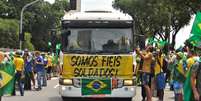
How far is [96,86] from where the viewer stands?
60.3 feet

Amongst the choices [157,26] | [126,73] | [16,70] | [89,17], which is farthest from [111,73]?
[157,26]

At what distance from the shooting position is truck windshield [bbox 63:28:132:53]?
18406mm

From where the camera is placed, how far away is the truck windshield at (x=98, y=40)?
18406 mm

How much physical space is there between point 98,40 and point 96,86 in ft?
4.31

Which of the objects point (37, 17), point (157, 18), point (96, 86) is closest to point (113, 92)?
point (96, 86)

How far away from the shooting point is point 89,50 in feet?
60.2

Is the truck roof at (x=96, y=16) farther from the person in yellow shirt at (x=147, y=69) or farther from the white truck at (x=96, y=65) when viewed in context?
the person in yellow shirt at (x=147, y=69)

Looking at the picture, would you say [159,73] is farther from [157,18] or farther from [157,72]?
[157,18]

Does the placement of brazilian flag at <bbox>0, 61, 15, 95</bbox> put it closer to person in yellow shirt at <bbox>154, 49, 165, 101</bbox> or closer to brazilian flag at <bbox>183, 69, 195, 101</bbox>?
person in yellow shirt at <bbox>154, 49, 165, 101</bbox>

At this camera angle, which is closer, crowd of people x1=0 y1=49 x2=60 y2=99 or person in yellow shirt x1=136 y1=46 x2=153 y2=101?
person in yellow shirt x1=136 y1=46 x2=153 y2=101

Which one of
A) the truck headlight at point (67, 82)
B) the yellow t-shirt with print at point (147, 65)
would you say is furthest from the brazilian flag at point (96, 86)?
the yellow t-shirt with print at point (147, 65)

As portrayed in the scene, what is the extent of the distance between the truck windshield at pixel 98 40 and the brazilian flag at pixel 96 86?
85cm

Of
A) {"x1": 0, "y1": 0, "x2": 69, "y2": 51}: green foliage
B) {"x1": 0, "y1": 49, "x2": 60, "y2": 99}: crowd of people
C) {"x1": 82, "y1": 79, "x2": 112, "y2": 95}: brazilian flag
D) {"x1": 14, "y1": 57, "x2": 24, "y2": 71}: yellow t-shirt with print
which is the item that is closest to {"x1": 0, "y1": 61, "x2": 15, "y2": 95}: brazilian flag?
{"x1": 0, "y1": 49, "x2": 60, "y2": 99}: crowd of people

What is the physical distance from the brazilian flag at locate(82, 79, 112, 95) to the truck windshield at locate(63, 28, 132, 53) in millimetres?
848
